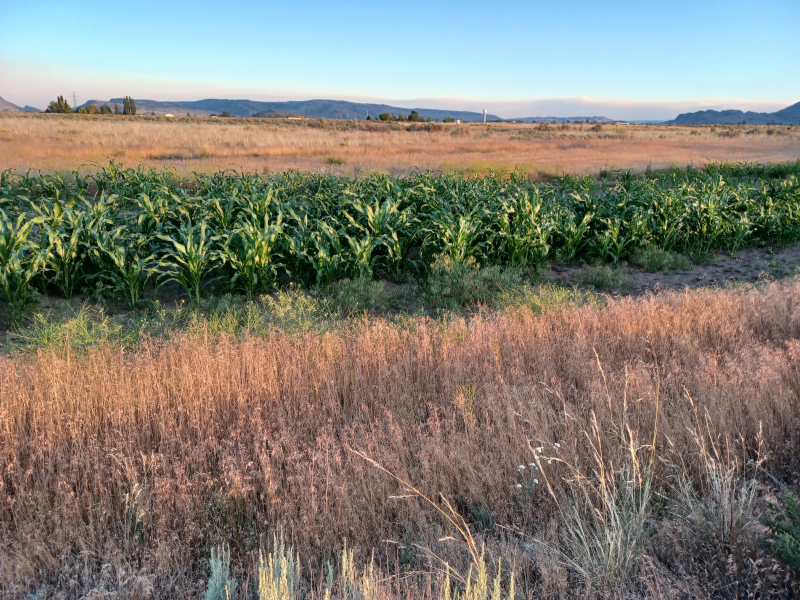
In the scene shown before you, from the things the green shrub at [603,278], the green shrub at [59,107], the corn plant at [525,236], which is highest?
the green shrub at [59,107]

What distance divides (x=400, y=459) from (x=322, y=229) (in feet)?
17.1

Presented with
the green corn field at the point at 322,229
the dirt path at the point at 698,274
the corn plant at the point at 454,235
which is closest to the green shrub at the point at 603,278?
the dirt path at the point at 698,274

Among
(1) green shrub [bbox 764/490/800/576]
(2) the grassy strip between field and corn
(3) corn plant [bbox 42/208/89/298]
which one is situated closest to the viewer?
(1) green shrub [bbox 764/490/800/576]

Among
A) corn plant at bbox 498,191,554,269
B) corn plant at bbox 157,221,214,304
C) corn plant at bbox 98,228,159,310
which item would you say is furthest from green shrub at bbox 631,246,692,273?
corn plant at bbox 98,228,159,310

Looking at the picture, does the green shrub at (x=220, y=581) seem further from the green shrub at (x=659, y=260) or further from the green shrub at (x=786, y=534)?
the green shrub at (x=659, y=260)

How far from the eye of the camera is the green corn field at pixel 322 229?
21.5ft

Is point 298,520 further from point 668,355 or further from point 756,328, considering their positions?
point 756,328

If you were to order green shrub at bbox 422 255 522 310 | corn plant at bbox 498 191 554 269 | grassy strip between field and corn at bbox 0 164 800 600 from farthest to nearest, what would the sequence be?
1. corn plant at bbox 498 191 554 269
2. green shrub at bbox 422 255 522 310
3. grassy strip between field and corn at bbox 0 164 800 600

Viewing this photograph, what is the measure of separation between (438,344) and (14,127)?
3260 cm

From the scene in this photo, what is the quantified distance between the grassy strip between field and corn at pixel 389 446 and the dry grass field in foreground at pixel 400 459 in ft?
0.06

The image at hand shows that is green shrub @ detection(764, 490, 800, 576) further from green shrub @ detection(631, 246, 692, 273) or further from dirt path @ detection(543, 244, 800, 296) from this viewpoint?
green shrub @ detection(631, 246, 692, 273)

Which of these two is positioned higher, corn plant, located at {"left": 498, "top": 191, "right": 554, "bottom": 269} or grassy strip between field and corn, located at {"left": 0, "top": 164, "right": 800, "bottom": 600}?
corn plant, located at {"left": 498, "top": 191, "right": 554, "bottom": 269}

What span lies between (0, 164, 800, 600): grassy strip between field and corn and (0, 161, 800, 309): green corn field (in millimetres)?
128

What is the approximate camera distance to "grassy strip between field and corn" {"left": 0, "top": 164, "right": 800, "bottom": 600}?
7.48 feet
